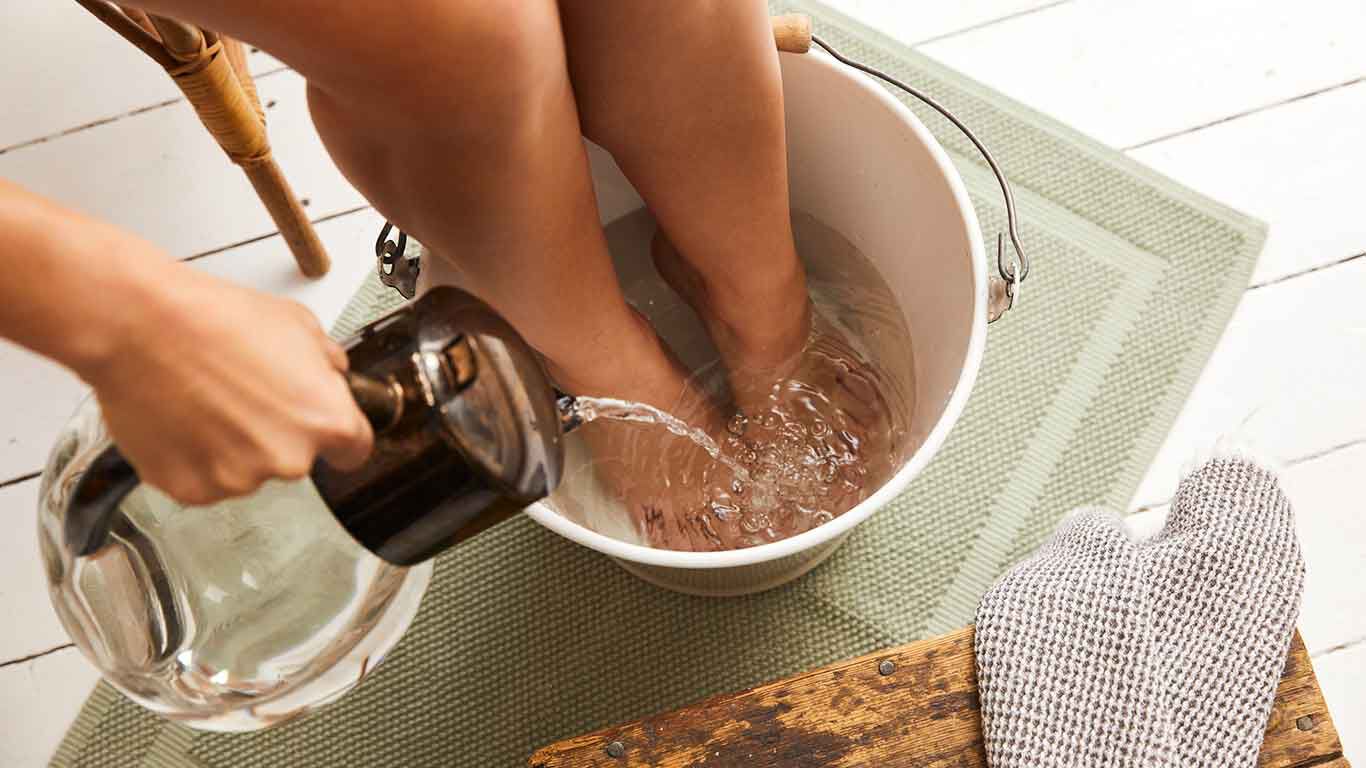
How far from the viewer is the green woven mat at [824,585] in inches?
35.7

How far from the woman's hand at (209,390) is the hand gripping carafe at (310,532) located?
0.04 metres

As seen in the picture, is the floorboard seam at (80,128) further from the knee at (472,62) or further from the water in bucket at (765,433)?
the knee at (472,62)

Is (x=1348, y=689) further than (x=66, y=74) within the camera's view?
No

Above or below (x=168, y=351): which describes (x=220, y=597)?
below

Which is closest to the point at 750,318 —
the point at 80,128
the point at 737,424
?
the point at 737,424

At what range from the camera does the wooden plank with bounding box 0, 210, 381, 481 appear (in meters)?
1.01

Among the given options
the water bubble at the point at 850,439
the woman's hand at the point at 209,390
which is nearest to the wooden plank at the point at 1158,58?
the water bubble at the point at 850,439

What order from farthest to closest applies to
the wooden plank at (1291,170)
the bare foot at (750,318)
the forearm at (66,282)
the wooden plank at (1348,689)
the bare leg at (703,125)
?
the wooden plank at (1291,170) → the wooden plank at (1348,689) → the bare foot at (750,318) → the bare leg at (703,125) → the forearm at (66,282)

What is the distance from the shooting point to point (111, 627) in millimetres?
427

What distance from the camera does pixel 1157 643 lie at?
2.23 ft

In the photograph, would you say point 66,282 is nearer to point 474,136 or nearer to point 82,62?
point 474,136

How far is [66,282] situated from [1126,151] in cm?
98

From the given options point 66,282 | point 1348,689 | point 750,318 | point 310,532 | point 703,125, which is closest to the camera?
point 66,282

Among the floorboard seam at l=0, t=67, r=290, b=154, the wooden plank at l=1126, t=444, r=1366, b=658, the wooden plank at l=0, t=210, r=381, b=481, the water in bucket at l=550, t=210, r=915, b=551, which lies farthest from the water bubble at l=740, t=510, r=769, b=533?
the floorboard seam at l=0, t=67, r=290, b=154
